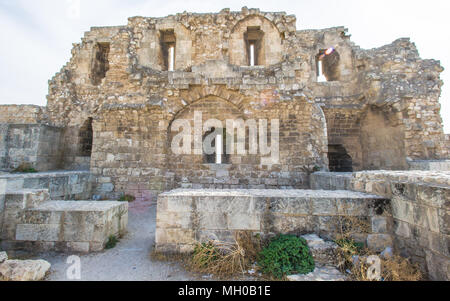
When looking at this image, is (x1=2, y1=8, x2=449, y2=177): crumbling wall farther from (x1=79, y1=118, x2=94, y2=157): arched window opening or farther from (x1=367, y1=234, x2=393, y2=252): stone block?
(x1=367, y1=234, x2=393, y2=252): stone block

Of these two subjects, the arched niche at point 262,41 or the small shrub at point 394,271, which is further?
the arched niche at point 262,41

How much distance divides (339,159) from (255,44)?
27.4 ft

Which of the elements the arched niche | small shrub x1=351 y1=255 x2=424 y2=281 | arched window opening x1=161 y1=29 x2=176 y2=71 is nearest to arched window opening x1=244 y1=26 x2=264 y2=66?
the arched niche

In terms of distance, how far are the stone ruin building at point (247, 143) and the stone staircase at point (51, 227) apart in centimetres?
3

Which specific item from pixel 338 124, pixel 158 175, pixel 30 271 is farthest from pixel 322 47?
pixel 30 271

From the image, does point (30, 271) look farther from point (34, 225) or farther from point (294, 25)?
point (294, 25)

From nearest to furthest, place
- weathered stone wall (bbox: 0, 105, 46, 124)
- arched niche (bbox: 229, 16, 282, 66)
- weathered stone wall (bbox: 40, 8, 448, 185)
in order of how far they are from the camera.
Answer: weathered stone wall (bbox: 40, 8, 448, 185), weathered stone wall (bbox: 0, 105, 46, 124), arched niche (bbox: 229, 16, 282, 66)

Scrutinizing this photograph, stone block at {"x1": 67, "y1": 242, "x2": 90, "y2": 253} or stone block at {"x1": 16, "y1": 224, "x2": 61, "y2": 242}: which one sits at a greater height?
stone block at {"x1": 16, "y1": 224, "x2": 61, "y2": 242}

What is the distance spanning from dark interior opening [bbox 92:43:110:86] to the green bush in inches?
508

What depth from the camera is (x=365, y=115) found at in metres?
10.2

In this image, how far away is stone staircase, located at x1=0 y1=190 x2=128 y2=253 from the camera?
10.2 feet

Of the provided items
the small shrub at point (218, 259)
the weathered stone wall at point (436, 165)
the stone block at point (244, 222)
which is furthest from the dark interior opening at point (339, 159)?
the small shrub at point (218, 259)

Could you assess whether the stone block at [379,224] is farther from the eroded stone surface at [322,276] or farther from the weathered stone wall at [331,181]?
the weathered stone wall at [331,181]

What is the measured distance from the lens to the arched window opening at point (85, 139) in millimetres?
10320
